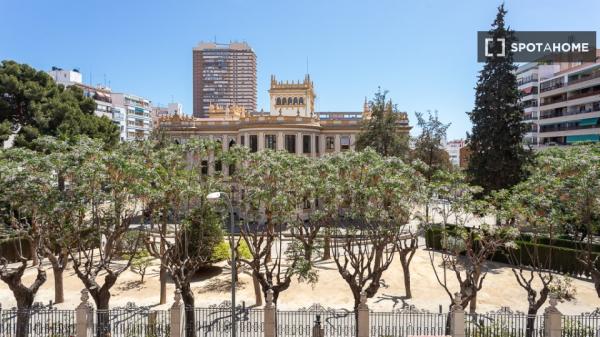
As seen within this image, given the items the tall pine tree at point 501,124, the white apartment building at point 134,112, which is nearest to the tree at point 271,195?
the tall pine tree at point 501,124

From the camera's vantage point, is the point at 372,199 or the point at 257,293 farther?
the point at 257,293

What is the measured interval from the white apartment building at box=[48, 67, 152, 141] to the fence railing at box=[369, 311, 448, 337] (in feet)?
209

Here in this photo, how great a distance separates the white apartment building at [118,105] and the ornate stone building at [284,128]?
1011 inches

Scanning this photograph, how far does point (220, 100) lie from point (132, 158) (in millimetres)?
141688

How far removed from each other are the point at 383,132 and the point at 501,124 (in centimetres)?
1029

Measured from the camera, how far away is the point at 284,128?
147 feet

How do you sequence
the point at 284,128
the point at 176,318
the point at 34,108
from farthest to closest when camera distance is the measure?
the point at 284,128 < the point at 34,108 < the point at 176,318

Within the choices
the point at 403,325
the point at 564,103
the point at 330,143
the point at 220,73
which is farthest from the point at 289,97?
the point at 220,73

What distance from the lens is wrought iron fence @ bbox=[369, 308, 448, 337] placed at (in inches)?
649

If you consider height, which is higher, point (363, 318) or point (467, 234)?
point (467, 234)

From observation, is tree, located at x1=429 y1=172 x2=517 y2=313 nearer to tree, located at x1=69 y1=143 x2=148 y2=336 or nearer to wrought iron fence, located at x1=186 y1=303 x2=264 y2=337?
wrought iron fence, located at x1=186 y1=303 x2=264 y2=337

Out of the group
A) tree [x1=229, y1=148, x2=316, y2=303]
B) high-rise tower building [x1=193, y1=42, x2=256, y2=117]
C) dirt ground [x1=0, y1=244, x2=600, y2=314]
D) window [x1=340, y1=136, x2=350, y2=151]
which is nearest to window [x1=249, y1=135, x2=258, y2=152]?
window [x1=340, y1=136, x2=350, y2=151]

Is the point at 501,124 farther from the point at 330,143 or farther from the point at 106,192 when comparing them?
the point at 106,192

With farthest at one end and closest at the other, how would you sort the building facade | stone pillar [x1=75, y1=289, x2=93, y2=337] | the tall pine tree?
the building facade
the tall pine tree
stone pillar [x1=75, y1=289, x2=93, y2=337]
